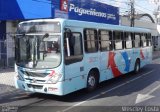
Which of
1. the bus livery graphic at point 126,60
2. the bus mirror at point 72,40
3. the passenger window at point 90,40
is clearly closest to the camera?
the bus mirror at point 72,40

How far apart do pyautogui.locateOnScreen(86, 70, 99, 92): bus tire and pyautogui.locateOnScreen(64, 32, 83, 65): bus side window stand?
1.12 meters

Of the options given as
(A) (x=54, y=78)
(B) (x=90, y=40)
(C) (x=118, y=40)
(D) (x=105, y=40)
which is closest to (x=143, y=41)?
(C) (x=118, y=40)

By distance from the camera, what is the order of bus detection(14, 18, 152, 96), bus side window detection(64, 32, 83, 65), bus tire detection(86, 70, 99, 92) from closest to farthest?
bus detection(14, 18, 152, 96)
bus side window detection(64, 32, 83, 65)
bus tire detection(86, 70, 99, 92)

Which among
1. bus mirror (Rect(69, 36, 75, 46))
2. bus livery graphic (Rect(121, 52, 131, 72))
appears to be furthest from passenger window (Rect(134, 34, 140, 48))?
bus mirror (Rect(69, 36, 75, 46))

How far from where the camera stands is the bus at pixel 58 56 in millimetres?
9867

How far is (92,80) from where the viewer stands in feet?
39.1

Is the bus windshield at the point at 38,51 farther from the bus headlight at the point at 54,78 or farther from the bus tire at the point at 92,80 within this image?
the bus tire at the point at 92,80

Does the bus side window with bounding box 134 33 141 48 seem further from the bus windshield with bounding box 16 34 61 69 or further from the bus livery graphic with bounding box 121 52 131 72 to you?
the bus windshield with bounding box 16 34 61 69

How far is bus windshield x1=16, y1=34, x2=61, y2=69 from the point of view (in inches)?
390

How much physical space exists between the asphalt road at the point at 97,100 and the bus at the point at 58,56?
0.43 metres

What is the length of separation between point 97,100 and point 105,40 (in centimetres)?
354

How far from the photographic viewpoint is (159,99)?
1059 centimetres

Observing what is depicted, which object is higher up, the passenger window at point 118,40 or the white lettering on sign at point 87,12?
the white lettering on sign at point 87,12

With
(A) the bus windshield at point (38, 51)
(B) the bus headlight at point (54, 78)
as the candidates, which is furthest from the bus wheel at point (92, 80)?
(A) the bus windshield at point (38, 51)
